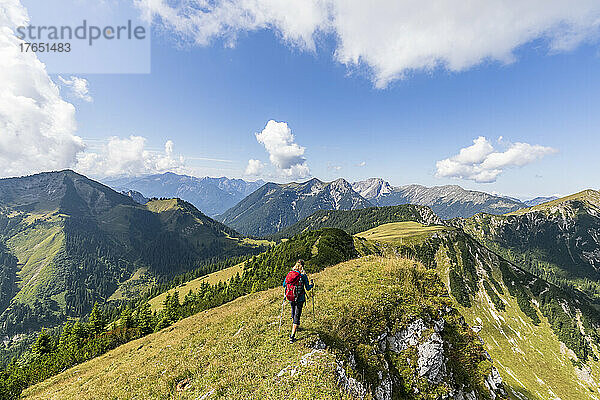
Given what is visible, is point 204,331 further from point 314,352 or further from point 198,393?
point 314,352

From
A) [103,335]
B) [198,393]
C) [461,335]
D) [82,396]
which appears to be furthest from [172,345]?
[103,335]

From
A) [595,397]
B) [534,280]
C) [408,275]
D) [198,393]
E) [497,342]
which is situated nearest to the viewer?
[198,393]

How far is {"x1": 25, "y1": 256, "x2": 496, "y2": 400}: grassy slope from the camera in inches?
488

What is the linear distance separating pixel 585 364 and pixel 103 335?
212 m

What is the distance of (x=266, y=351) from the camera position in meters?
14.7

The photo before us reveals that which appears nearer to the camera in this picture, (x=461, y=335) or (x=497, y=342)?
(x=461, y=335)

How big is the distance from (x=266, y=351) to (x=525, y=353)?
16968cm

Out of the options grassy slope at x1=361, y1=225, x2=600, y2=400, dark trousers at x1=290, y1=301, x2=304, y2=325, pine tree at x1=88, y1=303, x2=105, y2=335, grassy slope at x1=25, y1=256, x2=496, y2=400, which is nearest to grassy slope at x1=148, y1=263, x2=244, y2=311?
pine tree at x1=88, y1=303, x2=105, y2=335

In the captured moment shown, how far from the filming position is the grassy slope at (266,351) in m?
12.4

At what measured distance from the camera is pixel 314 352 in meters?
13.9

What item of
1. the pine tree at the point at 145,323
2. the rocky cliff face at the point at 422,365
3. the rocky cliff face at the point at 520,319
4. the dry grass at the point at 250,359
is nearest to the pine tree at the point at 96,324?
the pine tree at the point at 145,323

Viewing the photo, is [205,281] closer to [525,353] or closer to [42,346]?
[42,346]

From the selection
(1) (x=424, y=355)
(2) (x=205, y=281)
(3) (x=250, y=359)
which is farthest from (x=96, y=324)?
(2) (x=205, y=281)

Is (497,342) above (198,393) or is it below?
below
